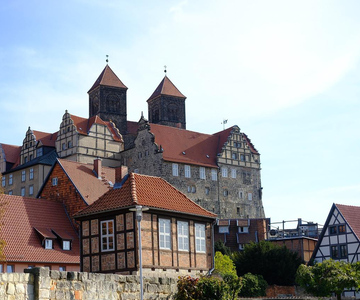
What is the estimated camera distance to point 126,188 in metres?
31.6

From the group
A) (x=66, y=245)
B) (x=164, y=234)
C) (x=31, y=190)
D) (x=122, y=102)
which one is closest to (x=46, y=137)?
(x=31, y=190)

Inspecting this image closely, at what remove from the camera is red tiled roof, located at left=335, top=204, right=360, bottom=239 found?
170 feet

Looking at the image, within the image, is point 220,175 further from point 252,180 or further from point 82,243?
point 82,243

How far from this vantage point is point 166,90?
4126 inches

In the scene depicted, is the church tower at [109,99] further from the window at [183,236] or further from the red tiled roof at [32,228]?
the window at [183,236]

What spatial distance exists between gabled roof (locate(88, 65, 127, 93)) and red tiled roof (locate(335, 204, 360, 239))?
50888 mm

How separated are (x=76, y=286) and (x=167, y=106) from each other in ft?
277

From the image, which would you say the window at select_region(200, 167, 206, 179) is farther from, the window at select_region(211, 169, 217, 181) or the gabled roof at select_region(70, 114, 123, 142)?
the gabled roof at select_region(70, 114, 123, 142)

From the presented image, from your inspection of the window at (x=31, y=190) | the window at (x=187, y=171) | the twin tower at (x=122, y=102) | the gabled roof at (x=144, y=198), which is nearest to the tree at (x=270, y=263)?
the gabled roof at (x=144, y=198)

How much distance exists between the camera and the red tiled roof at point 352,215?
170 ft

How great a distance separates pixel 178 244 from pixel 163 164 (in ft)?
159

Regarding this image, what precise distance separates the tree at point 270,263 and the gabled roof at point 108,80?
160 ft

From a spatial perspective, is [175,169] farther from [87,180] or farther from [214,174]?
[87,180]

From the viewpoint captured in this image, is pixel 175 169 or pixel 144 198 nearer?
pixel 144 198
